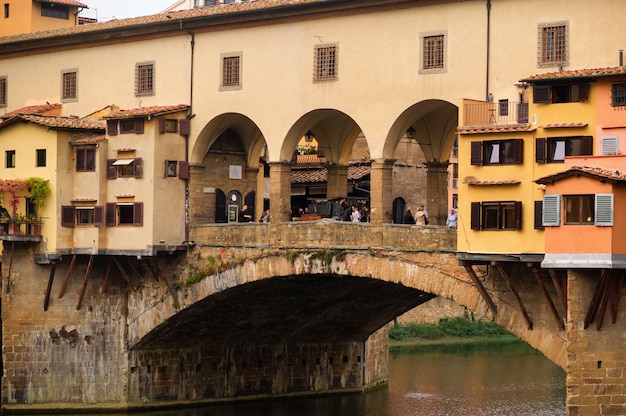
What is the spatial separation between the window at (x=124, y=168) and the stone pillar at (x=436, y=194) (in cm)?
869

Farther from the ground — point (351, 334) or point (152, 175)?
point (152, 175)

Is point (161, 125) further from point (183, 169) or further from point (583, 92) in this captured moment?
point (583, 92)

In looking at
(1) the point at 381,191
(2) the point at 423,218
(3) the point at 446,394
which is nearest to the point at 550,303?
(2) the point at 423,218

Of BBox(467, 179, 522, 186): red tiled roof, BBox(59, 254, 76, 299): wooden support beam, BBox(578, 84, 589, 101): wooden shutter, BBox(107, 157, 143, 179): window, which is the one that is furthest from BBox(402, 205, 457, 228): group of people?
BBox(59, 254, 76, 299): wooden support beam

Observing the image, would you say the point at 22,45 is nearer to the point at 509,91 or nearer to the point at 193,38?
the point at 193,38

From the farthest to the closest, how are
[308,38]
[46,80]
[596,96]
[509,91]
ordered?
[46,80] → [308,38] → [509,91] → [596,96]

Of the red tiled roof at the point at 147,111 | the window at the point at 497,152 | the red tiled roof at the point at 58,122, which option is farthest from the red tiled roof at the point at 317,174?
the window at the point at 497,152

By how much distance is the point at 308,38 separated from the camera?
4778 centimetres

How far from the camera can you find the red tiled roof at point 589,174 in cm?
3703

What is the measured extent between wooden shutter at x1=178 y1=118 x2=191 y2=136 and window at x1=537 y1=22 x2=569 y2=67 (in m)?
12.8

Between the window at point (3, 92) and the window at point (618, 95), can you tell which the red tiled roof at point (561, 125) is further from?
the window at point (3, 92)

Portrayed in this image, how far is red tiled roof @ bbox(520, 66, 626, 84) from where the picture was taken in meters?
38.7

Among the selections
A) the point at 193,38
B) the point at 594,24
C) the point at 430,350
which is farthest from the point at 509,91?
the point at 430,350

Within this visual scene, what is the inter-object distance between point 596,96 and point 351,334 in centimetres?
2132
